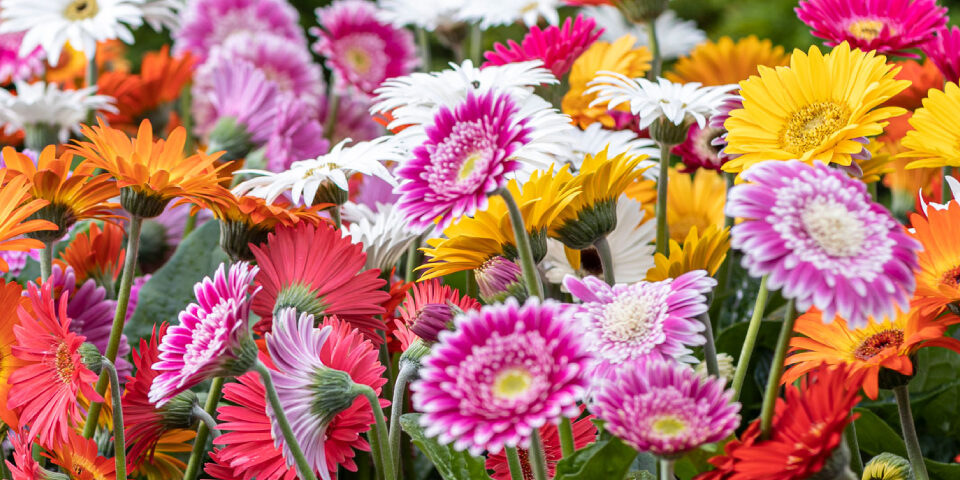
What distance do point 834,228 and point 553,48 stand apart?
0.34 meters

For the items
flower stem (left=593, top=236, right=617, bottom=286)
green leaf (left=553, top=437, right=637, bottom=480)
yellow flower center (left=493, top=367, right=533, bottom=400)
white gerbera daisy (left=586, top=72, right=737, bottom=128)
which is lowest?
green leaf (left=553, top=437, right=637, bottom=480)

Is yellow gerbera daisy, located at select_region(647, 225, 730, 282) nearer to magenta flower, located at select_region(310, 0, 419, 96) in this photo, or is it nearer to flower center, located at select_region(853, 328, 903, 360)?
flower center, located at select_region(853, 328, 903, 360)

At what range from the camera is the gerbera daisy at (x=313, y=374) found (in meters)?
0.38

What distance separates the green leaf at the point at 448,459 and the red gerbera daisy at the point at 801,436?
123mm

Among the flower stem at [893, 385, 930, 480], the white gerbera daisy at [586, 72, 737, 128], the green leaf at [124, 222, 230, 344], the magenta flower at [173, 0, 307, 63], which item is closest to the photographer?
the flower stem at [893, 385, 930, 480]

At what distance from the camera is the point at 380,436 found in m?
0.39

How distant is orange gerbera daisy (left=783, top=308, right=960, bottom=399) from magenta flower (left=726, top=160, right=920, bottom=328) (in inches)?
2.9

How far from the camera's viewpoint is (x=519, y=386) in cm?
31

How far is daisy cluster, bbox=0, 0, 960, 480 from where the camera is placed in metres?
0.31

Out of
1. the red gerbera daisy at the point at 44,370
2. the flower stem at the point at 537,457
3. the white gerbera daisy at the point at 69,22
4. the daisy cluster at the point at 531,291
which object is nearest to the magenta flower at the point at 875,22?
the daisy cluster at the point at 531,291

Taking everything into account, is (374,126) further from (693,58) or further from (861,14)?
(861,14)

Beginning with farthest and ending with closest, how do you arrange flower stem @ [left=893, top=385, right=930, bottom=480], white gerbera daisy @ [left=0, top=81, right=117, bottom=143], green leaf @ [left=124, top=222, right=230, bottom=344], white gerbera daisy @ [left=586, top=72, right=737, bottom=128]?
white gerbera daisy @ [left=0, top=81, right=117, bottom=143] → green leaf @ [left=124, top=222, right=230, bottom=344] → white gerbera daisy @ [left=586, top=72, right=737, bottom=128] → flower stem @ [left=893, top=385, right=930, bottom=480]

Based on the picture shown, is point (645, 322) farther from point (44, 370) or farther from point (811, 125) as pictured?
point (44, 370)

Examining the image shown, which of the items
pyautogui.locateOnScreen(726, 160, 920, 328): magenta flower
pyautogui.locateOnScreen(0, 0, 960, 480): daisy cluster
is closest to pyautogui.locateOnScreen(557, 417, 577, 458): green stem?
pyautogui.locateOnScreen(0, 0, 960, 480): daisy cluster
